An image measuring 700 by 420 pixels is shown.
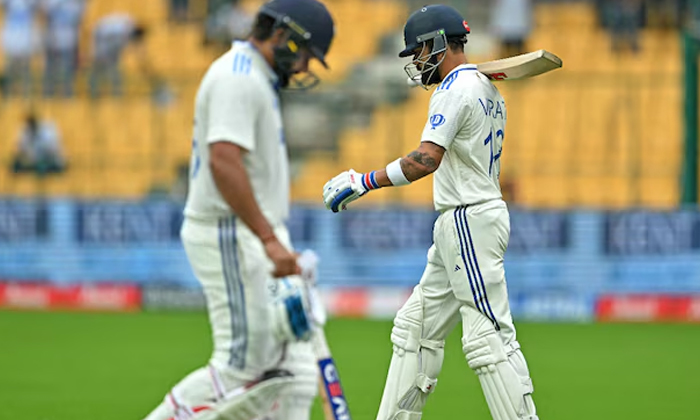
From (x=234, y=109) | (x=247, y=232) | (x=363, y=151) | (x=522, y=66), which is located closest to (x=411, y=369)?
(x=247, y=232)

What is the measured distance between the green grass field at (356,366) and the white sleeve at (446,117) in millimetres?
2478

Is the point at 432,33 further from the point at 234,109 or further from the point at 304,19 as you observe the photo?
the point at 234,109

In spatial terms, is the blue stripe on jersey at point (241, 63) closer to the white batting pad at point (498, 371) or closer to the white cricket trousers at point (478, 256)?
the white cricket trousers at point (478, 256)

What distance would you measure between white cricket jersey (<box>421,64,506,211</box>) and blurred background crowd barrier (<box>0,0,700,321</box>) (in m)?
8.30

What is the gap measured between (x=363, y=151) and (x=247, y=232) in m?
11.3

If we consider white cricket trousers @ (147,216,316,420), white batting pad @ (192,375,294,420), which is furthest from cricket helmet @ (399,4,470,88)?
white batting pad @ (192,375,294,420)

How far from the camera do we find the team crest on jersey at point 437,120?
558 cm

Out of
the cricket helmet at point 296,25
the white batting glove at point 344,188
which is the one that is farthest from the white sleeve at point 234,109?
the white batting glove at point 344,188

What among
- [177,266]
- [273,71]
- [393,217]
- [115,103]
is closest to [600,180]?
[393,217]

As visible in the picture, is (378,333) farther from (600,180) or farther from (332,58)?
(332,58)

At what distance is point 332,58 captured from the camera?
58.6ft

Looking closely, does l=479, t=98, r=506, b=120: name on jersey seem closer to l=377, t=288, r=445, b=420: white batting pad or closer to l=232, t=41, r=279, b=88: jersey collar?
l=377, t=288, r=445, b=420: white batting pad

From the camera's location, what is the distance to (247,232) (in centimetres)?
496

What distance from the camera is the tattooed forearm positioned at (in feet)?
18.1
